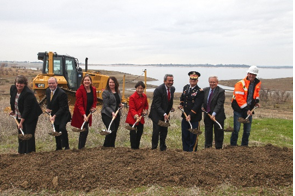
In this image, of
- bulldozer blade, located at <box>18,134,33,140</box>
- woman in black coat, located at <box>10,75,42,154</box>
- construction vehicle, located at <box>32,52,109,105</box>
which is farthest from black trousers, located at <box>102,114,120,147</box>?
construction vehicle, located at <box>32,52,109,105</box>

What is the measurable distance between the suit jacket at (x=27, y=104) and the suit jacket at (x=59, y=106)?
1.10 ft

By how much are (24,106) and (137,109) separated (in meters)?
2.15

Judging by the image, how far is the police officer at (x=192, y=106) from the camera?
591 centimetres

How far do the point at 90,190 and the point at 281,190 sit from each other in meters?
2.71

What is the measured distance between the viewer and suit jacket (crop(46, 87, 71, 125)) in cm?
562

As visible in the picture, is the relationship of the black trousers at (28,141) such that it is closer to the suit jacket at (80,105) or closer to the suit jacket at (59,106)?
the suit jacket at (59,106)

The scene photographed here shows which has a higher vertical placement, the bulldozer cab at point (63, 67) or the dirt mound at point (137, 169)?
the bulldozer cab at point (63, 67)

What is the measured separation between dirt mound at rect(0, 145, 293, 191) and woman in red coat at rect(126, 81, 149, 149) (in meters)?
0.73

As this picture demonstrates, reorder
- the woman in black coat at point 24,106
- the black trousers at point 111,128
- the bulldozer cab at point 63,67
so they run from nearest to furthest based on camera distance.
A: the woman in black coat at point 24,106 < the black trousers at point 111,128 < the bulldozer cab at point 63,67

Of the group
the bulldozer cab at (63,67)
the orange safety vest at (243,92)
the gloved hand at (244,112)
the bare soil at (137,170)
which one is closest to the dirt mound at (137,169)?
the bare soil at (137,170)

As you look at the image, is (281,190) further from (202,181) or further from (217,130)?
(217,130)

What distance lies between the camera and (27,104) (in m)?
5.22

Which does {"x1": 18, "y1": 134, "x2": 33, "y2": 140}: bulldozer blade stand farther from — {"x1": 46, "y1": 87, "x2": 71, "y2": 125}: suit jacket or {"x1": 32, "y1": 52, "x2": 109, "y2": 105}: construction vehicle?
{"x1": 32, "y1": 52, "x2": 109, "y2": 105}: construction vehicle

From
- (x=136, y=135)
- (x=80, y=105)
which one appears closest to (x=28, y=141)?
(x=80, y=105)
